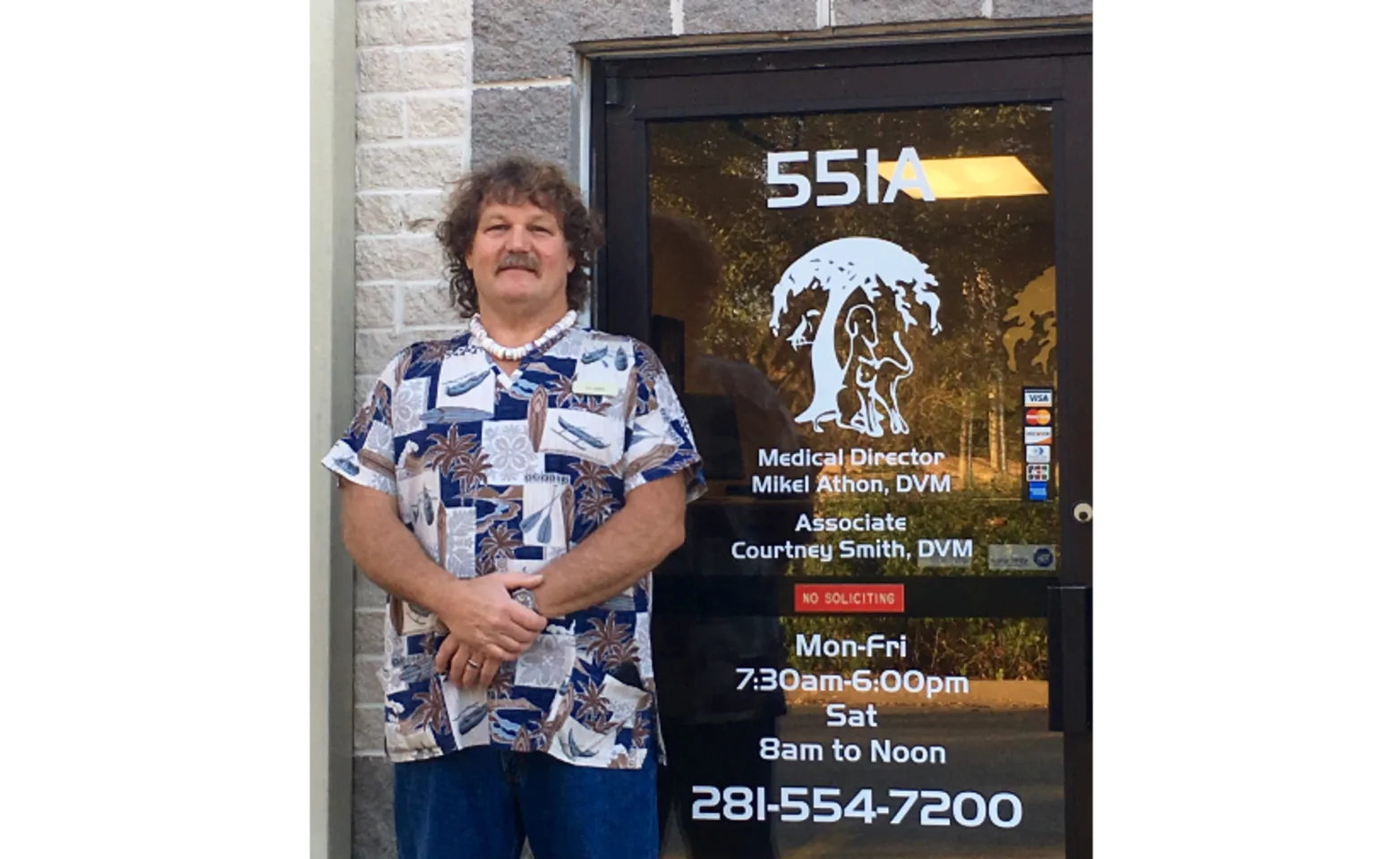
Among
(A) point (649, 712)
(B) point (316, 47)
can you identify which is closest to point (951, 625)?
(A) point (649, 712)

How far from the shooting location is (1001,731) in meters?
3.61

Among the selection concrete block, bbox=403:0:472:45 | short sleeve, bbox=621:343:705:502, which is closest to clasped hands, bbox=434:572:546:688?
short sleeve, bbox=621:343:705:502

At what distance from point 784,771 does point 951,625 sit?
0.57 metres

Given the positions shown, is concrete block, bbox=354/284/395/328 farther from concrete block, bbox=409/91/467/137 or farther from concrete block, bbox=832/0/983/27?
concrete block, bbox=832/0/983/27

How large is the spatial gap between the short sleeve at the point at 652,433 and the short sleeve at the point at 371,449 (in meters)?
→ 0.55

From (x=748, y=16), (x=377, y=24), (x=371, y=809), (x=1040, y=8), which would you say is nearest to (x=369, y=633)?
(x=371, y=809)

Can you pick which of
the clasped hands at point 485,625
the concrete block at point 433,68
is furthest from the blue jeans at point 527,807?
the concrete block at point 433,68

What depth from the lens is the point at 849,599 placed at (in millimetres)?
3670

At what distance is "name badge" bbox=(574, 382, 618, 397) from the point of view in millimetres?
3195

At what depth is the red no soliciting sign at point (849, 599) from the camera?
12.0 ft

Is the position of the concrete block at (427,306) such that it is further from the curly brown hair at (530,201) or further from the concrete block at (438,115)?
the concrete block at (438,115)

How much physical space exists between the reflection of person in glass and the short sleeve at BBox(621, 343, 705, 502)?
453 millimetres

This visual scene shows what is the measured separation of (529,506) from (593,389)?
0.30m

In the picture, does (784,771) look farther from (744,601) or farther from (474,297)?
(474,297)
